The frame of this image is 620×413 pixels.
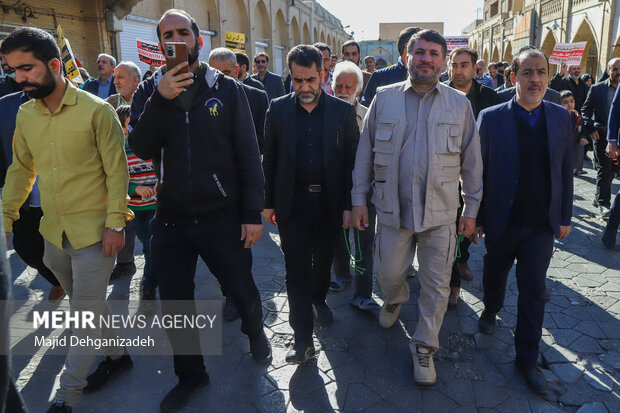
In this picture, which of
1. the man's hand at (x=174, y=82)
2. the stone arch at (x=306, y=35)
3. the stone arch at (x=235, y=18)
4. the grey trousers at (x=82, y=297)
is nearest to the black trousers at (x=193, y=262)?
the grey trousers at (x=82, y=297)

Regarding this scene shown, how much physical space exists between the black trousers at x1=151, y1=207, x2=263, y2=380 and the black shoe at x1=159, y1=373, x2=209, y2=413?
1.7 inches

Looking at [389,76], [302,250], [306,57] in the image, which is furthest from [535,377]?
[389,76]

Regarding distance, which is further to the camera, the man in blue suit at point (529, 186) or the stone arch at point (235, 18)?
the stone arch at point (235, 18)

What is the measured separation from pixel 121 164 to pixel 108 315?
103cm

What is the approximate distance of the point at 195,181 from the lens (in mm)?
2703

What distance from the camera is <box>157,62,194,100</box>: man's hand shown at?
2.39 metres

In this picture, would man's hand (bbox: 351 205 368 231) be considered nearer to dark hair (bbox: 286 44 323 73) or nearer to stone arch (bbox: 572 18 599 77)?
dark hair (bbox: 286 44 323 73)

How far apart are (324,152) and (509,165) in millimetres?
1263

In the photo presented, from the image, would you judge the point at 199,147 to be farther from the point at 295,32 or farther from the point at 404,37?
the point at 295,32

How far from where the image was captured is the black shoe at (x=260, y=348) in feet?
10.5

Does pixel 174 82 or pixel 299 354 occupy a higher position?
pixel 174 82

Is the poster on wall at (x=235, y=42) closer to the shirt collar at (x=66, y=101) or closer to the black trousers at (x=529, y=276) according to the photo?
the shirt collar at (x=66, y=101)

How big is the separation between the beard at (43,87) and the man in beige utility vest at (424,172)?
1.95 m

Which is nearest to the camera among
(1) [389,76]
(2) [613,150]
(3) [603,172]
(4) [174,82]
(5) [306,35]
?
(4) [174,82]
